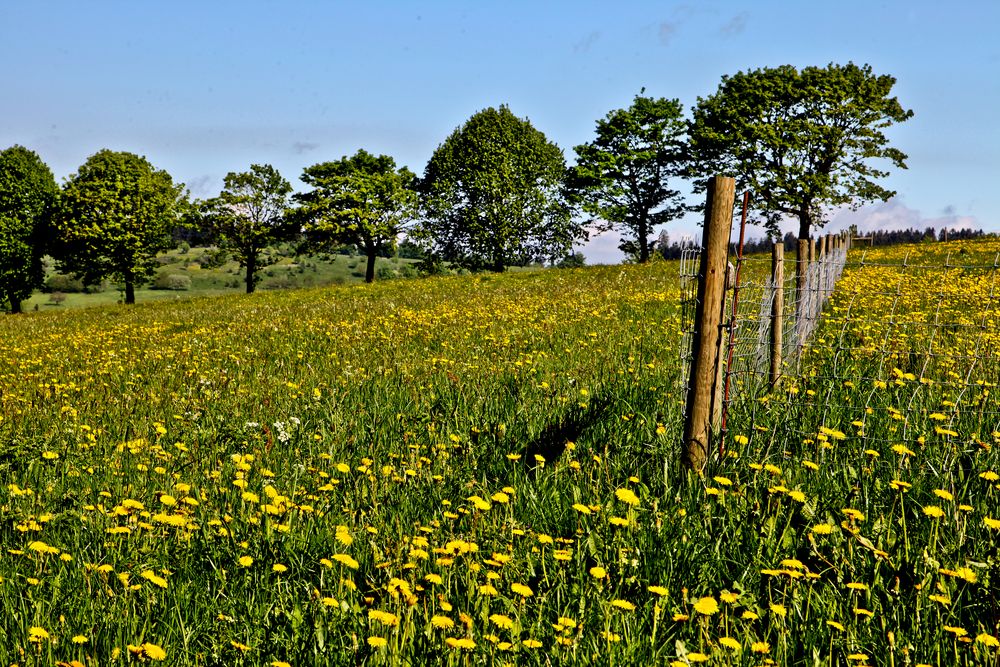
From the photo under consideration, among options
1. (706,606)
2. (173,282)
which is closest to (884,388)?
(706,606)

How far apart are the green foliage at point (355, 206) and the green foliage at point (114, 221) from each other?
31.6ft

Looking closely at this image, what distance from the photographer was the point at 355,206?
4822 centimetres

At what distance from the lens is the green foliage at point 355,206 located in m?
47.4

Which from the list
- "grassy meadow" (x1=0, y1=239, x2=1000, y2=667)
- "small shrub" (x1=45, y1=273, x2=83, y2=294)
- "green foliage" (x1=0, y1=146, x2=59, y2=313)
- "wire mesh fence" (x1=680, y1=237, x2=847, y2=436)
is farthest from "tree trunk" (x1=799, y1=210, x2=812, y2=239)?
"small shrub" (x1=45, y1=273, x2=83, y2=294)

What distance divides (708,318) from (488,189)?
44898mm

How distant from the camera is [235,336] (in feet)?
45.6

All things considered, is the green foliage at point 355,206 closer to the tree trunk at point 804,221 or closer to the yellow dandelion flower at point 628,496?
the tree trunk at point 804,221

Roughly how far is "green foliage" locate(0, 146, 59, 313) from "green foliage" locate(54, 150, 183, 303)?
7.39 feet

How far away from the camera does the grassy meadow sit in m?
3.08

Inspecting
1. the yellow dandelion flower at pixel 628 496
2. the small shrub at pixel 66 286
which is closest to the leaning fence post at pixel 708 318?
the yellow dandelion flower at pixel 628 496

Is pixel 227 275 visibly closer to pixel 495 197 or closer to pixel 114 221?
pixel 114 221

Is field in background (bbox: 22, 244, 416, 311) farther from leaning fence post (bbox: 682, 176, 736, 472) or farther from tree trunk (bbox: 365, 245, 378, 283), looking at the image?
leaning fence post (bbox: 682, 176, 736, 472)

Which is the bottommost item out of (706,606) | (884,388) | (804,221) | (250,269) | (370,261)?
(706,606)

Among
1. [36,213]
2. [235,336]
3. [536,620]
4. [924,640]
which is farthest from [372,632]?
[36,213]
